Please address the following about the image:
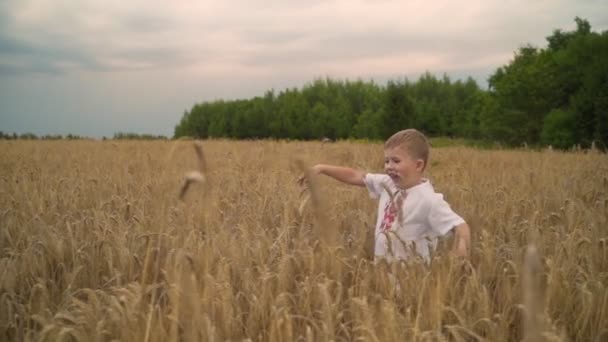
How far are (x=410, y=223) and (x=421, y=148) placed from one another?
0.46 metres

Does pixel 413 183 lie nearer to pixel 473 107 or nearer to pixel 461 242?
pixel 461 242

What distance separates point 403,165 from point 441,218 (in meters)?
0.39

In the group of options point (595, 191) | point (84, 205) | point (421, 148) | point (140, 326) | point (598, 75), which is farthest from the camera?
point (598, 75)

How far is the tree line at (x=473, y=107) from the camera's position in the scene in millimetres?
30234

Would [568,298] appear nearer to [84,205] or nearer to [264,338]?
[264,338]

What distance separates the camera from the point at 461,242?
103 inches

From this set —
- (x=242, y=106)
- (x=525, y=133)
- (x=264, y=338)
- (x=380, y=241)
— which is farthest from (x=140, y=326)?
(x=242, y=106)

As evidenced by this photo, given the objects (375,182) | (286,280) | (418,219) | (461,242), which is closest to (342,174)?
(375,182)

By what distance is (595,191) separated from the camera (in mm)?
5164

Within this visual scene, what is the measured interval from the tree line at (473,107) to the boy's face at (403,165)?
1552 centimetres

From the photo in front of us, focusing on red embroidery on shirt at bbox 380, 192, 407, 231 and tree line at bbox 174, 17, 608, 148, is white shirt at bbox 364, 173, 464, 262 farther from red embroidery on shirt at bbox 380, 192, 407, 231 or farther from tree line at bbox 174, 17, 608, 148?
tree line at bbox 174, 17, 608, 148

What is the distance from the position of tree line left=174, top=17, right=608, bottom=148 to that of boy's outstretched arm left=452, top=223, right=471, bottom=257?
51.4 feet

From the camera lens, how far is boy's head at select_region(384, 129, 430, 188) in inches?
115

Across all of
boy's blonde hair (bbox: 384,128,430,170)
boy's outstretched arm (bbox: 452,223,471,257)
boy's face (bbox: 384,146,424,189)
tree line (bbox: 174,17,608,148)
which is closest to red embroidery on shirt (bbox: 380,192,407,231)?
boy's face (bbox: 384,146,424,189)
